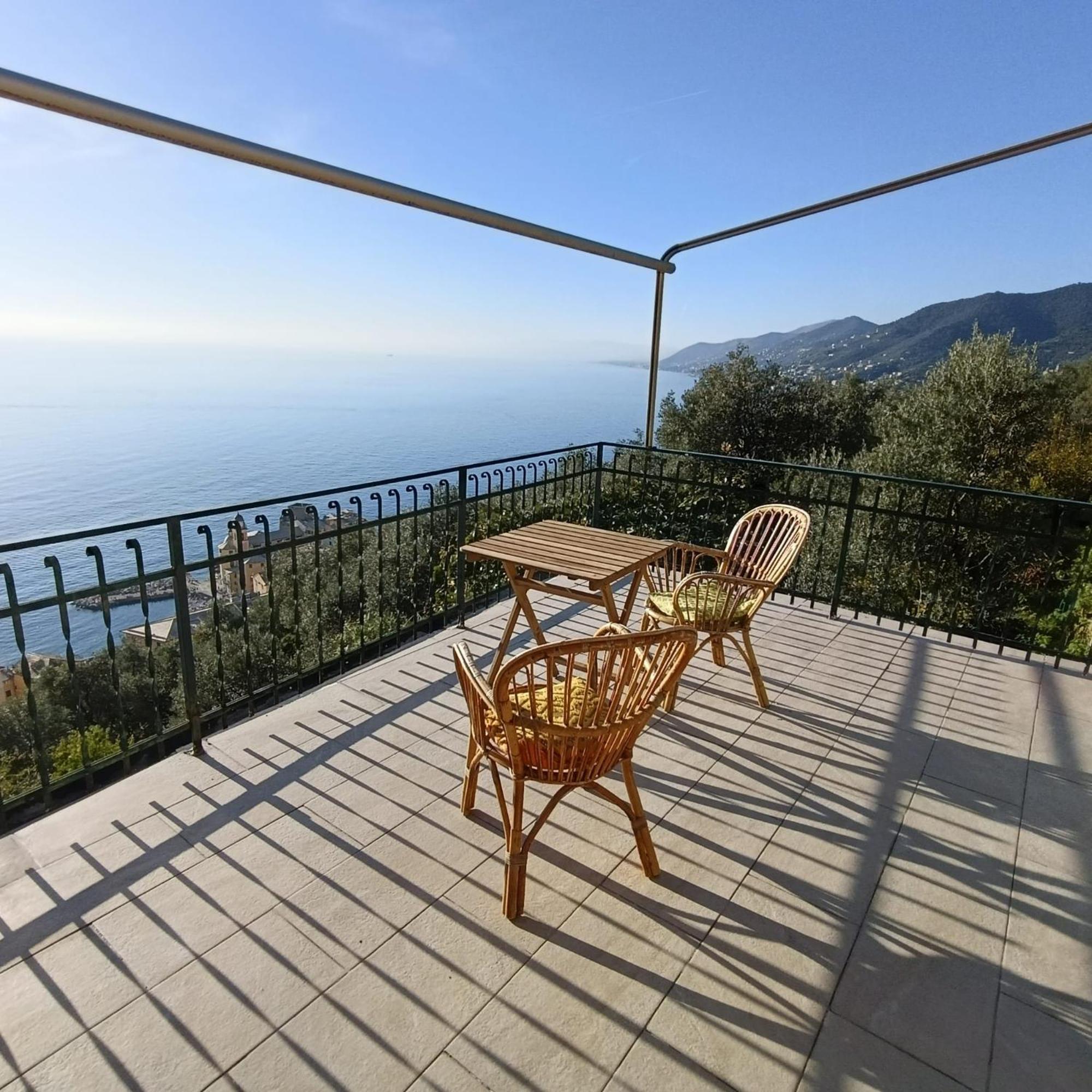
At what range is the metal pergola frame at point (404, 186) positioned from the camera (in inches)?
65.0

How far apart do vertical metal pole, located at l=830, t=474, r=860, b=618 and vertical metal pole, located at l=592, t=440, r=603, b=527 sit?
1.75m

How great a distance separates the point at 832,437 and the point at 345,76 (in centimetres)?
1745

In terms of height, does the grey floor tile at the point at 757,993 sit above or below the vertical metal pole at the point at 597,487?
below

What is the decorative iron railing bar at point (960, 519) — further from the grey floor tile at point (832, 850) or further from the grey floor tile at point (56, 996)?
the grey floor tile at point (56, 996)

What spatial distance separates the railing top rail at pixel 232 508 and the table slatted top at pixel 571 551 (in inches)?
20.7

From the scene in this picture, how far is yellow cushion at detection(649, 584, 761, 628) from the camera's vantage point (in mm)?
2811

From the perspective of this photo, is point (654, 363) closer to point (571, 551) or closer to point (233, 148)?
point (571, 551)

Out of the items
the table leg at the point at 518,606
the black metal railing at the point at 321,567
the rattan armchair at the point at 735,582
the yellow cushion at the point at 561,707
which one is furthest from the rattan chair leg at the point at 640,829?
the black metal railing at the point at 321,567

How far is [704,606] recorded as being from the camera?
288cm

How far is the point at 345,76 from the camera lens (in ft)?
21.0

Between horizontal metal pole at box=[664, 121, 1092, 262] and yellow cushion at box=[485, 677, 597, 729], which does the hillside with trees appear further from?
yellow cushion at box=[485, 677, 597, 729]

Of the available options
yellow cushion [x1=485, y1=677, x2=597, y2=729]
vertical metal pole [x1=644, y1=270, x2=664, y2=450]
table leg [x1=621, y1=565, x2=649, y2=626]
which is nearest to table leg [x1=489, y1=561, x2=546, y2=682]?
table leg [x1=621, y1=565, x2=649, y2=626]

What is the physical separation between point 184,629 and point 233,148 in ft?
5.42

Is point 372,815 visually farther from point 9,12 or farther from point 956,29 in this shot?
point 956,29
